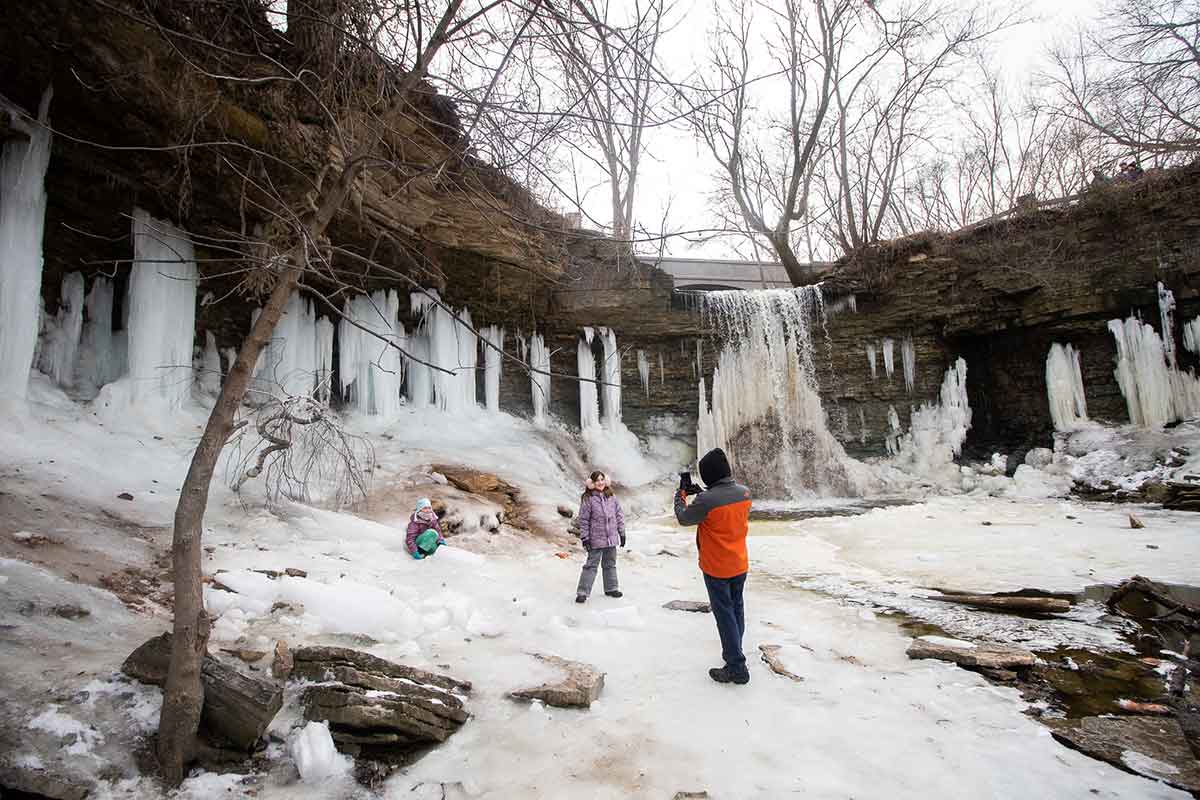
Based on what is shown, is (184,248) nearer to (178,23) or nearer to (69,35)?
(69,35)

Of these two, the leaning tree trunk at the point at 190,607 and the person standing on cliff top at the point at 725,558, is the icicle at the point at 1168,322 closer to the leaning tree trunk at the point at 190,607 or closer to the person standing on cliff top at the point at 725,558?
the person standing on cliff top at the point at 725,558

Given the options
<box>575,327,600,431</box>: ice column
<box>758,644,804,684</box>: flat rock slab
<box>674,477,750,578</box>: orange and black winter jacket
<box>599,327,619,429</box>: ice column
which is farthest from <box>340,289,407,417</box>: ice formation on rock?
<box>758,644,804,684</box>: flat rock slab

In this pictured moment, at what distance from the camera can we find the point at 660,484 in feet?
49.9

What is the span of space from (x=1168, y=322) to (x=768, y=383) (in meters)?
8.95

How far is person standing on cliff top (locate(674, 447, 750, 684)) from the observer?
11.5 feet

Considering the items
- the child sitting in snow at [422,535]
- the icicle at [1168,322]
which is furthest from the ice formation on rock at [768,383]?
the child sitting in snow at [422,535]

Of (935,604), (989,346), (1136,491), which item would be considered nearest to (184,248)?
(935,604)

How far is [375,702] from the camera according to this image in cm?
267

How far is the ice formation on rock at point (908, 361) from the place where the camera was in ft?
53.1

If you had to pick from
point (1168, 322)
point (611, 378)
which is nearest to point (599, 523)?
point (611, 378)

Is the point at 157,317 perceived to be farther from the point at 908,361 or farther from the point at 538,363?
the point at 908,361

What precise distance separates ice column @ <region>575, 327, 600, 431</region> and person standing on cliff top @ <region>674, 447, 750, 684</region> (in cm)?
1165

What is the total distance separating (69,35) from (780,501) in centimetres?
1482

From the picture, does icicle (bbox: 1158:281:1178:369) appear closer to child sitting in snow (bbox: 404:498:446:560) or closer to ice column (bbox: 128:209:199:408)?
child sitting in snow (bbox: 404:498:446:560)
